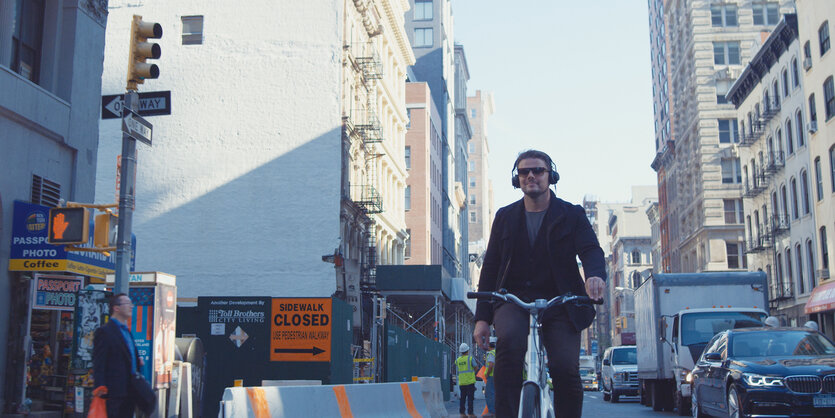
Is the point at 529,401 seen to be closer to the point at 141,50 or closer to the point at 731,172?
the point at 141,50

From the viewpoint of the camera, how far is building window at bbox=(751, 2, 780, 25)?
2805 inches

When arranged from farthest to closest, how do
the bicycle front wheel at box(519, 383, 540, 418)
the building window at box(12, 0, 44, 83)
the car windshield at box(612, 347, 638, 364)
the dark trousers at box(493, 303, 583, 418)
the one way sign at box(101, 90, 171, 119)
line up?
the car windshield at box(612, 347, 638, 364) → the building window at box(12, 0, 44, 83) → the one way sign at box(101, 90, 171, 119) → the dark trousers at box(493, 303, 583, 418) → the bicycle front wheel at box(519, 383, 540, 418)

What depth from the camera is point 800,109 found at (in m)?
46.6

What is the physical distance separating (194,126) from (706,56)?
4627 cm

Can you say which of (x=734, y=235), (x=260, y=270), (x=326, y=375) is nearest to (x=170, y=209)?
(x=260, y=270)

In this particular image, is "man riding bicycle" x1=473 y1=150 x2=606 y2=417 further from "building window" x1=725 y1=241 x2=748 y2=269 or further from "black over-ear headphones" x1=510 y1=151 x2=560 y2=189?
"building window" x1=725 y1=241 x2=748 y2=269

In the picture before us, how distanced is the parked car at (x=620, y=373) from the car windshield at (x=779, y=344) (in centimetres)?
1702

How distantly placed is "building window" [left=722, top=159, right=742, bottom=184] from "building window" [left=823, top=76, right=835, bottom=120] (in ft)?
92.3

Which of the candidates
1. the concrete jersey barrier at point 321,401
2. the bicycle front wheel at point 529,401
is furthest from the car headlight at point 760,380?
the bicycle front wheel at point 529,401

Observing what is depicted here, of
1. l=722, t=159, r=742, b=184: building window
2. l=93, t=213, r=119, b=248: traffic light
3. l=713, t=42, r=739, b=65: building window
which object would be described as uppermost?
l=713, t=42, r=739, b=65: building window

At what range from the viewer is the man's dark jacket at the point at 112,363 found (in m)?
8.65

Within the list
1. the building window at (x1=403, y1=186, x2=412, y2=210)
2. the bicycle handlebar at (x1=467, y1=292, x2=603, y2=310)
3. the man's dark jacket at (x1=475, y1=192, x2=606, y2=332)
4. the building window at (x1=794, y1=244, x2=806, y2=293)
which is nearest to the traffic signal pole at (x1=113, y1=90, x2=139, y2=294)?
the man's dark jacket at (x1=475, y1=192, x2=606, y2=332)

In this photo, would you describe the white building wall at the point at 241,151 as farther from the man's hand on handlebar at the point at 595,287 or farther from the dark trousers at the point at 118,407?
the man's hand on handlebar at the point at 595,287

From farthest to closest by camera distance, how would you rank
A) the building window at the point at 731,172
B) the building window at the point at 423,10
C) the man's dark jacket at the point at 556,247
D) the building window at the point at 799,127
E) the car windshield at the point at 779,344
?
the building window at the point at 423,10, the building window at the point at 731,172, the building window at the point at 799,127, the car windshield at the point at 779,344, the man's dark jacket at the point at 556,247
